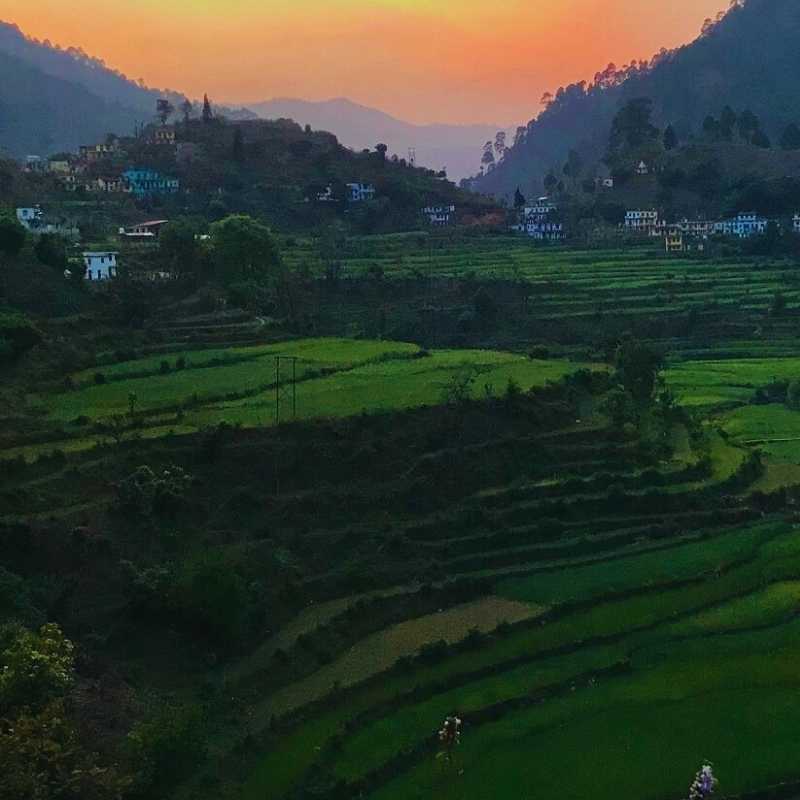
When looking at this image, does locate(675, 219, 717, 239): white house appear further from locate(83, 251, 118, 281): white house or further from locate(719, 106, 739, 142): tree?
locate(83, 251, 118, 281): white house

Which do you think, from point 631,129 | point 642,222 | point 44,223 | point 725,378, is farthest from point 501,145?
point 725,378

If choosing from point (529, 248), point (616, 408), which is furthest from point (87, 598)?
point (529, 248)

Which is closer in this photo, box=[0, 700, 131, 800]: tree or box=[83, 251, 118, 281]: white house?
box=[0, 700, 131, 800]: tree

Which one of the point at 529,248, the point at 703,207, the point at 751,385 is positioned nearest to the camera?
the point at 751,385

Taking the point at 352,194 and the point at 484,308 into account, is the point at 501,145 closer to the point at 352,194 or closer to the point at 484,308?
the point at 352,194

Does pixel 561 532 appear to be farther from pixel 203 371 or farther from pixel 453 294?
pixel 453 294

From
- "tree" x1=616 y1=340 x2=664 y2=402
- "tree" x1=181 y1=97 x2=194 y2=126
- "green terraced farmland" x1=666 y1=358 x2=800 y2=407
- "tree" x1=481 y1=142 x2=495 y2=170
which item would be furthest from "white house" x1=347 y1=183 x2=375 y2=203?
"tree" x1=481 y1=142 x2=495 y2=170

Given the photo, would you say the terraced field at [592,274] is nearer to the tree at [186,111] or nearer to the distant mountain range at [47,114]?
the tree at [186,111]
